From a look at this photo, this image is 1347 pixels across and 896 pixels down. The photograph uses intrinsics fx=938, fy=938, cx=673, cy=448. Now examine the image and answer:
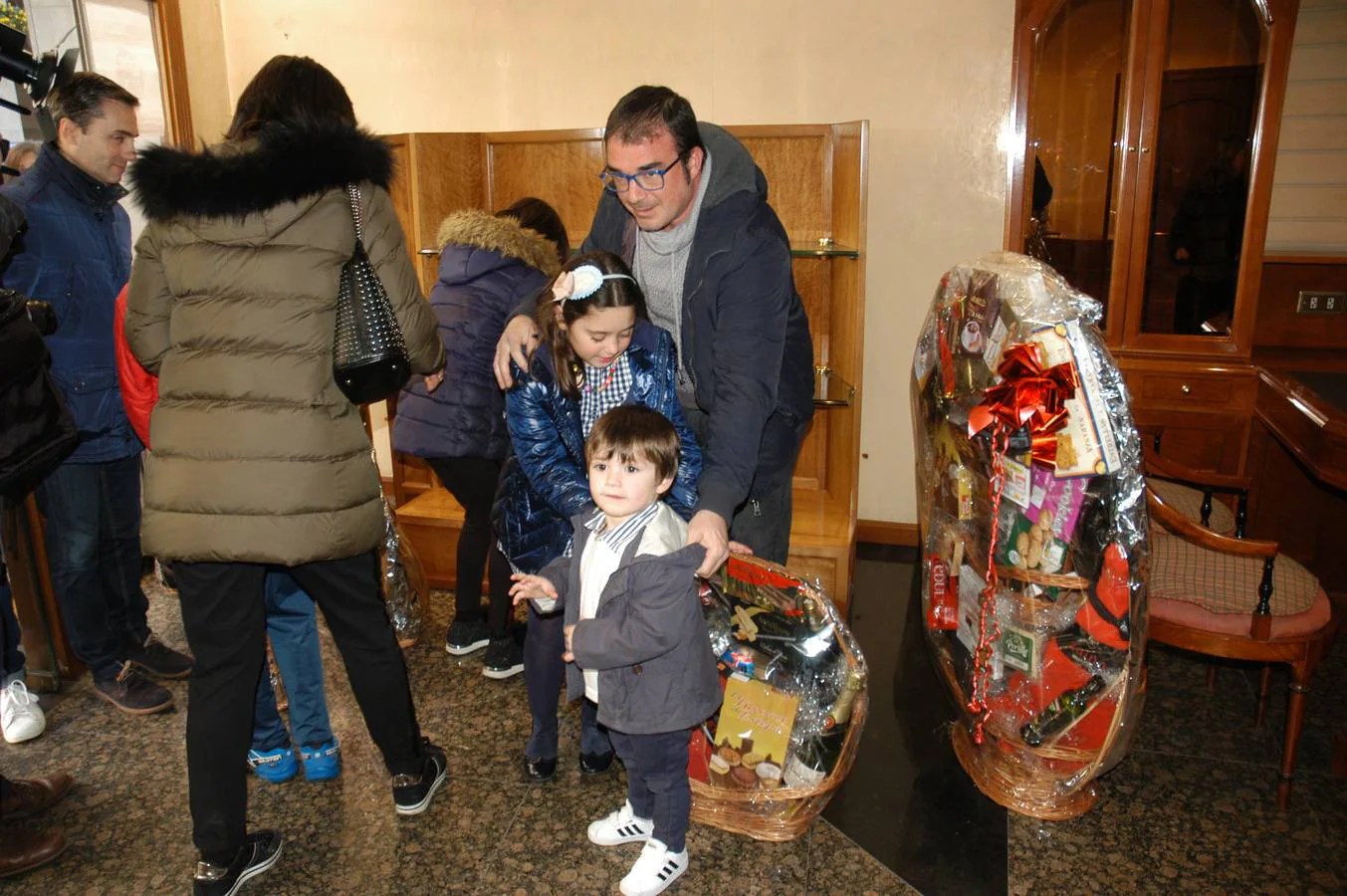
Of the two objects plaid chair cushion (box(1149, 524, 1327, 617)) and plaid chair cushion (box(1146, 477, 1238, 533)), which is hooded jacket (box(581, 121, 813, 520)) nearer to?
plaid chair cushion (box(1149, 524, 1327, 617))

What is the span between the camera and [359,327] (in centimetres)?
174

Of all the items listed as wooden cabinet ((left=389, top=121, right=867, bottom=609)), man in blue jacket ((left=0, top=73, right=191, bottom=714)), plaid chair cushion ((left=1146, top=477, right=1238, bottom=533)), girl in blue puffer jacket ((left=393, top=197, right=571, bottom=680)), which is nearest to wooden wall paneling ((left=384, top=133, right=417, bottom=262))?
wooden cabinet ((left=389, top=121, right=867, bottom=609))

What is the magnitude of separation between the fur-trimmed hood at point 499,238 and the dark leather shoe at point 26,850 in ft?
5.66

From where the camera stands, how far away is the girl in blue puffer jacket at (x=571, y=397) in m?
1.87

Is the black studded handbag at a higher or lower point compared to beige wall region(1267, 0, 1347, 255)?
lower

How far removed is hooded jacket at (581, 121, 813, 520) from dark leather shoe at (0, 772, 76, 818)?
1.74m

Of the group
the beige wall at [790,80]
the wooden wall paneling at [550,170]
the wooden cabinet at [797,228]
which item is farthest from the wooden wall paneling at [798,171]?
the wooden wall paneling at [550,170]

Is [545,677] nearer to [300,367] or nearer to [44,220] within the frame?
[300,367]

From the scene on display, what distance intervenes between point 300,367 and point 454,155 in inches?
73.1

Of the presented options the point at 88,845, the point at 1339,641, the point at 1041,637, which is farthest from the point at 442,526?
the point at 1339,641

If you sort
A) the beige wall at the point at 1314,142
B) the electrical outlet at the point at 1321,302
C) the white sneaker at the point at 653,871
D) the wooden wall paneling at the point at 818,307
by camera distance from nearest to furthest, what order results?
the white sneaker at the point at 653,871 → the wooden wall paneling at the point at 818,307 → the electrical outlet at the point at 1321,302 → the beige wall at the point at 1314,142

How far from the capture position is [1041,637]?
2012 millimetres

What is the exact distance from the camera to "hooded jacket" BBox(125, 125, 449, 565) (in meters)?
1.63

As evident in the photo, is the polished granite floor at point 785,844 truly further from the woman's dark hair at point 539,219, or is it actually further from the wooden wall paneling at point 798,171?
the wooden wall paneling at point 798,171
